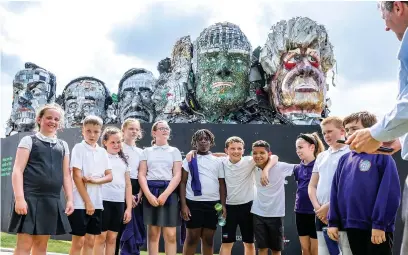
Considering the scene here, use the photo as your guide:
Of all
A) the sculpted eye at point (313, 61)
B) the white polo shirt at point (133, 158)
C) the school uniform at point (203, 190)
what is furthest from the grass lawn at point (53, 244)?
the sculpted eye at point (313, 61)

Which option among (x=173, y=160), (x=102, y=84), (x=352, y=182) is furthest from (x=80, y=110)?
(x=352, y=182)

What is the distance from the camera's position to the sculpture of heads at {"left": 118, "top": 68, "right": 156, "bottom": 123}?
10359mm

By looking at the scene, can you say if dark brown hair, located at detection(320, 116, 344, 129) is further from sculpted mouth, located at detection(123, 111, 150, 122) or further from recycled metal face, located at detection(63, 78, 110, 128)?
recycled metal face, located at detection(63, 78, 110, 128)

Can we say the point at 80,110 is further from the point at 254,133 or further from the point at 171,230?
the point at 171,230

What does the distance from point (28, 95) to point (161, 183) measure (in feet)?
26.4

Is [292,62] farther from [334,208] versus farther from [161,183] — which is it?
[334,208]

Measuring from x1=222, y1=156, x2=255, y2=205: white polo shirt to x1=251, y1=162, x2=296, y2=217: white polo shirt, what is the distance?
76 mm

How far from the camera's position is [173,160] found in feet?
15.4

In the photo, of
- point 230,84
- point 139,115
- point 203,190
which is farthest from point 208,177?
point 139,115

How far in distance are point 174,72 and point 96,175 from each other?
20.5 feet

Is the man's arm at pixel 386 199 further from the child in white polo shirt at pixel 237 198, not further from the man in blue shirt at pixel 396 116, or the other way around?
the child in white polo shirt at pixel 237 198

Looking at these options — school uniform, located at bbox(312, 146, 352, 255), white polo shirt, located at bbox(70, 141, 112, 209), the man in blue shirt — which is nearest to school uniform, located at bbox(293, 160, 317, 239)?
school uniform, located at bbox(312, 146, 352, 255)

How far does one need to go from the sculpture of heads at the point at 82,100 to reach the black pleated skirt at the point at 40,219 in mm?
7360

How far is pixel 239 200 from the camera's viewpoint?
187 inches
